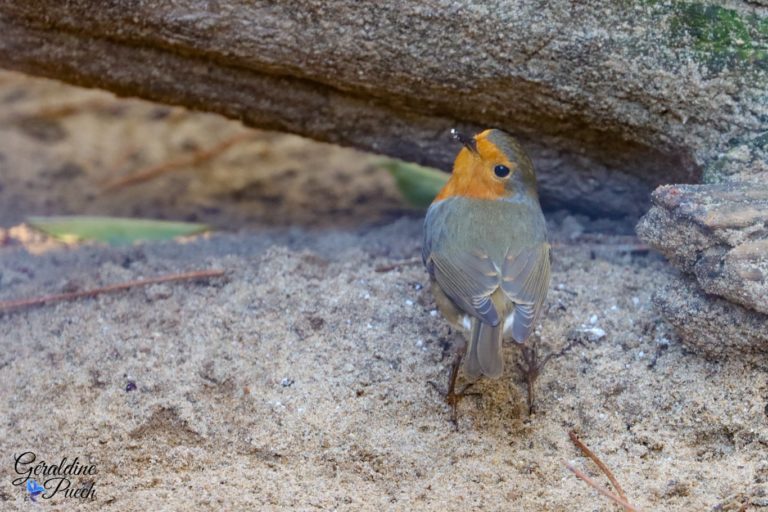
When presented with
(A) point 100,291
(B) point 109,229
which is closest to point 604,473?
(A) point 100,291

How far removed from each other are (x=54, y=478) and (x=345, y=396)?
0.89 metres

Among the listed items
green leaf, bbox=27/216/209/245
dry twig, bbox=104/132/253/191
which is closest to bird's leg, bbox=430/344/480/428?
green leaf, bbox=27/216/209/245

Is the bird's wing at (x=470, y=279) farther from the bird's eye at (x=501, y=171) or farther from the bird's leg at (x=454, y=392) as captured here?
the bird's eye at (x=501, y=171)

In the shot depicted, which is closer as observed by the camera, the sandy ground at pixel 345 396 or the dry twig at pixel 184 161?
the sandy ground at pixel 345 396

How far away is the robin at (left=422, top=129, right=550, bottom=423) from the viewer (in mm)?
3139

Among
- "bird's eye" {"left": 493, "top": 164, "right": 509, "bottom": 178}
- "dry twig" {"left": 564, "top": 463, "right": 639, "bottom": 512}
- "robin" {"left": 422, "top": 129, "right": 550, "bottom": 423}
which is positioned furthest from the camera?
"bird's eye" {"left": 493, "top": 164, "right": 509, "bottom": 178}

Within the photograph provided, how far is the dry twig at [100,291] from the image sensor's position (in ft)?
11.9

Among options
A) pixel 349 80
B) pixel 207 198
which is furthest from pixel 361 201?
pixel 349 80

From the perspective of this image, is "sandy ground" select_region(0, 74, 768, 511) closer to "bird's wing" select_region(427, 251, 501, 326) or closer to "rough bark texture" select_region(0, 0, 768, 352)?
"bird's wing" select_region(427, 251, 501, 326)

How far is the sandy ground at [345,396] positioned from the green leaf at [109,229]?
57 centimetres

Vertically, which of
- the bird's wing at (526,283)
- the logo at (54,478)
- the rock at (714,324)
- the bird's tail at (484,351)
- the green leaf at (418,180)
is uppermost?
the rock at (714,324)

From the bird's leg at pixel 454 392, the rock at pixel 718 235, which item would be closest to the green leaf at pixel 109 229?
the bird's leg at pixel 454 392

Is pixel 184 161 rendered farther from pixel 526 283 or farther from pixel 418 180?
pixel 526 283

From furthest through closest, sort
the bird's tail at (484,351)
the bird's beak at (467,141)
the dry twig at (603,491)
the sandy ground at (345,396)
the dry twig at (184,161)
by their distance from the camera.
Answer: the dry twig at (184,161)
the bird's beak at (467,141)
the bird's tail at (484,351)
the sandy ground at (345,396)
the dry twig at (603,491)
